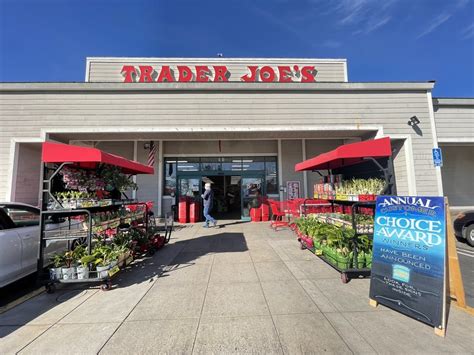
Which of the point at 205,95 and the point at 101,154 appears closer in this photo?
the point at 101,154

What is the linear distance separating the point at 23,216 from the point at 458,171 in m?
17.0

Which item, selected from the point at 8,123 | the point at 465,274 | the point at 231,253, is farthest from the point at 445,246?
the point at 8,123

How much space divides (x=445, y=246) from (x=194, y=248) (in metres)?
5.19

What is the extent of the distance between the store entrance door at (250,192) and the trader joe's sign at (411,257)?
8.02 metres

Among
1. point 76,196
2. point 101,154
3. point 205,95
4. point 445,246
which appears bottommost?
point 445,246

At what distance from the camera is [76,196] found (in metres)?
4.10

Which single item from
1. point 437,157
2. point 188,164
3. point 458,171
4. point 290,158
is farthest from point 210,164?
point 458,171

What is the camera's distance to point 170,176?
1156cm

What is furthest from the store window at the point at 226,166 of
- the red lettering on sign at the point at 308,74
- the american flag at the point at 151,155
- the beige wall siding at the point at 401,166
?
the beige wall siding at the point at 401,166

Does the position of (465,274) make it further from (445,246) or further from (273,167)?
(273,167)

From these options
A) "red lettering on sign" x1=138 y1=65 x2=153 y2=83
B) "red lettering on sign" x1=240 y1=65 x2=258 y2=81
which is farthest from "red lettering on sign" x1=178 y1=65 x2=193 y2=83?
"red lettering on sign" x1=240 y1=65 x2=258 y2=81

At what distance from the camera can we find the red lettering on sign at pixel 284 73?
12.5 metres

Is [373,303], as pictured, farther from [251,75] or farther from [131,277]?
[251,75]

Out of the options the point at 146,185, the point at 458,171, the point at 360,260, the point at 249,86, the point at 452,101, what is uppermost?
the point at 249,86
